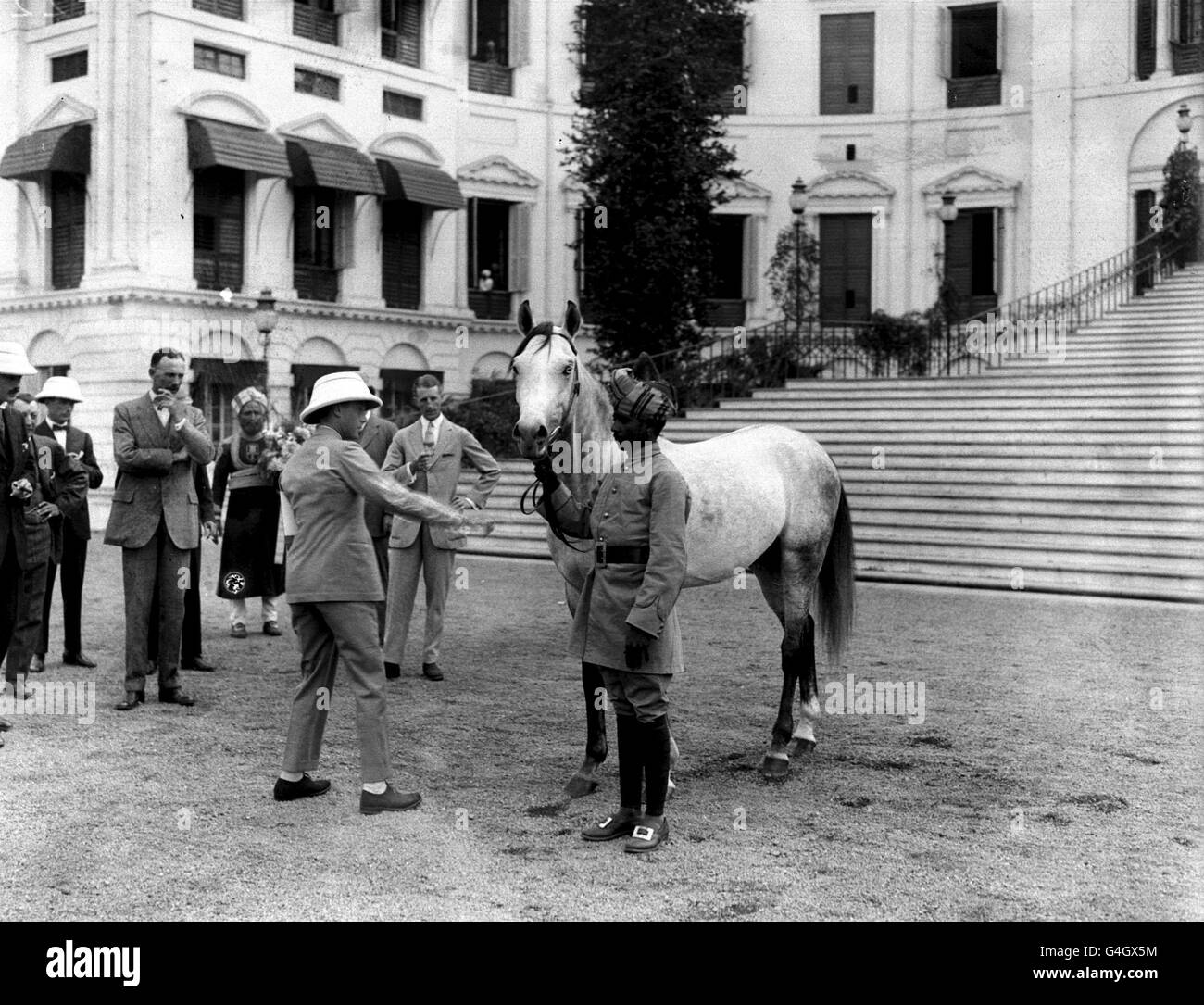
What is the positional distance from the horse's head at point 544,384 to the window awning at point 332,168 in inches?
754

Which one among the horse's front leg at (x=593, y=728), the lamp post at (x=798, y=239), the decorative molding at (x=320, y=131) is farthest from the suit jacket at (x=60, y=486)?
the decorative molding at (x=320, y=131)

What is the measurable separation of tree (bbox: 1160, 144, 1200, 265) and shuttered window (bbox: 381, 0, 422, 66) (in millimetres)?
14481

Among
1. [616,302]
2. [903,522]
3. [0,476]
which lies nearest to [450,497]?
[0,476]

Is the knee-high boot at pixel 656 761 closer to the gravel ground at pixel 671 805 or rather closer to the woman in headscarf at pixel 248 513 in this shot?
the gravel ground at pixel 671 805

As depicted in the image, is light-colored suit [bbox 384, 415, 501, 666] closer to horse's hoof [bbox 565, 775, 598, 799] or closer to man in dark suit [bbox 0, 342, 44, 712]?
man in dark suit [bbox 0, 342, 44, 712]

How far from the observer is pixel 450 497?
9203 mm

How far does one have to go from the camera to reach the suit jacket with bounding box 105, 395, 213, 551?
7.70 m

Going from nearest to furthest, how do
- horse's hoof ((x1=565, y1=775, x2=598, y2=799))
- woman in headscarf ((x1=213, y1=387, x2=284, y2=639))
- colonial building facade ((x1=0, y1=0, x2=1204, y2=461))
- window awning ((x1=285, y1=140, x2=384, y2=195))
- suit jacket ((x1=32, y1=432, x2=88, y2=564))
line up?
horse's hoof ((x1=565, y1=775, x2=598, y2=799)), suit jacket ((x1=32, y1=432, x2=88, y2=564)), woman in headscarf ((x1=213, y1=387, x2=284, y2=639)), colonial building facade ((x1=0, y1=0, x2=1204, y2=461)), window awning ((x1=285, y1=140, x2=384, y2=195))

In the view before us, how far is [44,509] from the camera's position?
7715mm

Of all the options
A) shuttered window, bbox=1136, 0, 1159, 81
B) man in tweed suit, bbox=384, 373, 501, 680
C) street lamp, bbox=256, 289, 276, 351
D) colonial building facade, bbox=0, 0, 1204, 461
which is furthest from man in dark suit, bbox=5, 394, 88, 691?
shuttered window, bbox=1136, 0, 1159, 81

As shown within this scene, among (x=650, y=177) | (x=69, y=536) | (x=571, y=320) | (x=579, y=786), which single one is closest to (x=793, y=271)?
(x=650, y=177)
